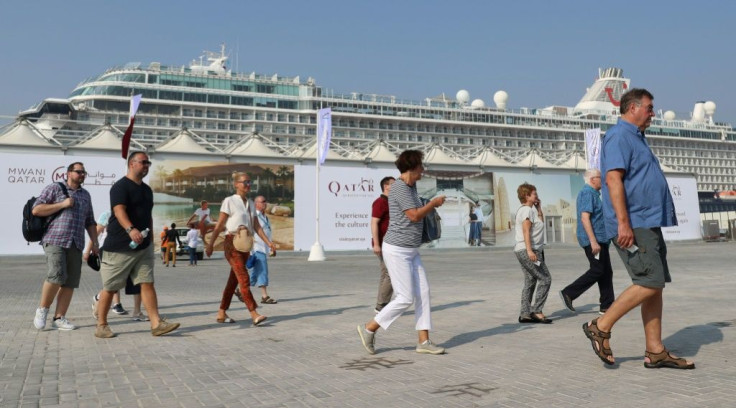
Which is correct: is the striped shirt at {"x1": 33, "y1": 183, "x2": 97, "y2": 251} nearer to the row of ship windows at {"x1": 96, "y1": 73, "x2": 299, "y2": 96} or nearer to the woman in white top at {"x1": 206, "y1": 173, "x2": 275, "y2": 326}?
the woman in white top at {"x1": 206, "y1": 173, "x2": 275, "y2": 326}

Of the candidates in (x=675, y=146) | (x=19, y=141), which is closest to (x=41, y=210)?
(x=19, y=141)

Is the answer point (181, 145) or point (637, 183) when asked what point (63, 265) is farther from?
point (181, 145)

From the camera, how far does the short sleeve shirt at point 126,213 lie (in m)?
5.74

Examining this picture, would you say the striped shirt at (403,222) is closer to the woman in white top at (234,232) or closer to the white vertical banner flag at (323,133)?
the woman in white top at (234,232)

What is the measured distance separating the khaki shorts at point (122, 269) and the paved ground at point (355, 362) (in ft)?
1.70

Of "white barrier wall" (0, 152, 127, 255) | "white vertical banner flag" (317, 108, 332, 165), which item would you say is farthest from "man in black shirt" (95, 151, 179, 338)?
"white barrier wall" (0, 152, 127, 255)

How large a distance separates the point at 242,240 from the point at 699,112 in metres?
99.6

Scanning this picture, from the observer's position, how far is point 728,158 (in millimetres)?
88188

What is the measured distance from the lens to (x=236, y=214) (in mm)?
6707

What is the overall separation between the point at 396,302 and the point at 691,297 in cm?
524

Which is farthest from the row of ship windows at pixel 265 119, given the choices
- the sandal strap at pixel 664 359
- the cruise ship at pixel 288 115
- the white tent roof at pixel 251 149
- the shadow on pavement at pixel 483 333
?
the sandal strap at pixel 664 359

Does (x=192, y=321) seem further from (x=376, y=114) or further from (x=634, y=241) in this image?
(x=376, y=114)

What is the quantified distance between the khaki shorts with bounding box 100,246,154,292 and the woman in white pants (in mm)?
2209

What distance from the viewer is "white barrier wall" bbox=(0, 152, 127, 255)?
24.8 metres
